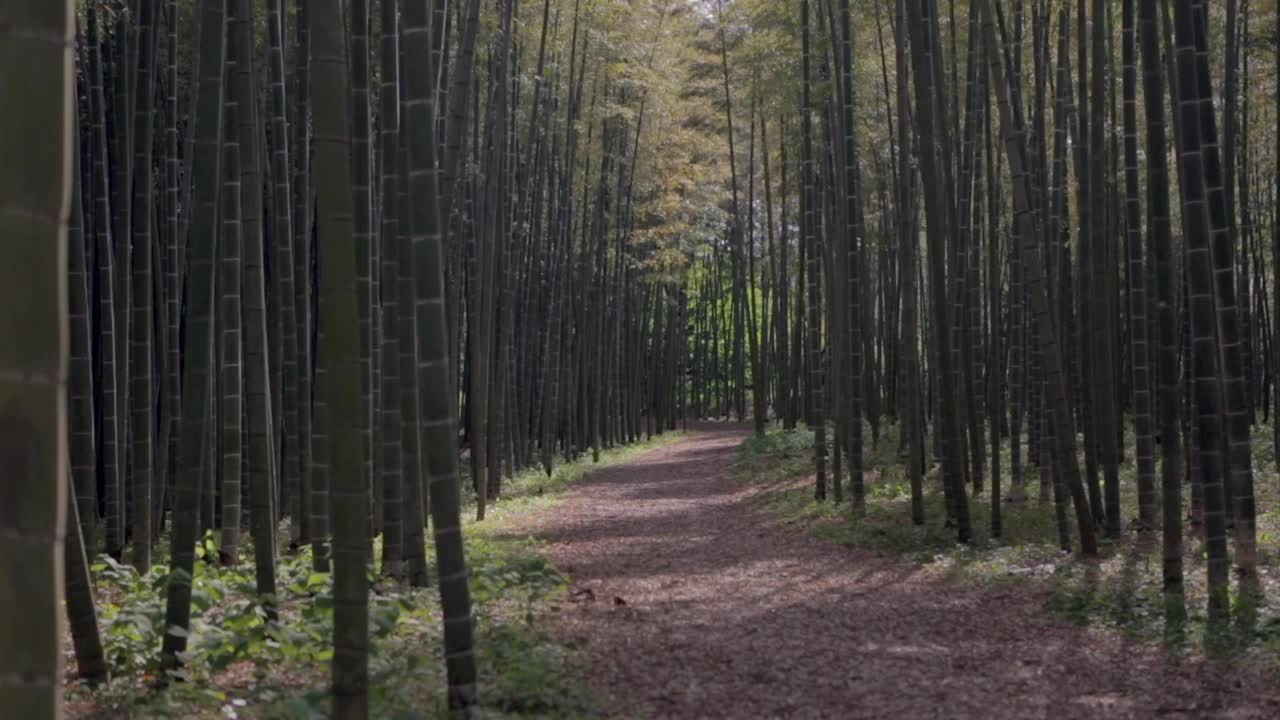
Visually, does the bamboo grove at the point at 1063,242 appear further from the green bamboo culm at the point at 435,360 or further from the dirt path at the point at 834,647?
the green bamboo culm at the point at 435,360

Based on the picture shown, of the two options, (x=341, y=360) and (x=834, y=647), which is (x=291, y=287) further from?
(x=341, y=360)

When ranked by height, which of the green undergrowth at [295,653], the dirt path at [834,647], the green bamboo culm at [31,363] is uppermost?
the green bamboo culm at [31,363]

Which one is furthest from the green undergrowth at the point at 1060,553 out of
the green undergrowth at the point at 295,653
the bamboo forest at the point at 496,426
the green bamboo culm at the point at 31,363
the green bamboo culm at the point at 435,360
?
the green bamboo culm at the point at 31,363

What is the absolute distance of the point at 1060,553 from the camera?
26.5ft

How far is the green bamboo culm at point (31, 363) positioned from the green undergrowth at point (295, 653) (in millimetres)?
2119

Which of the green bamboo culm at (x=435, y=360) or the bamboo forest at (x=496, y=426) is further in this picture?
the green bamboo culm at (x=435, y=360)

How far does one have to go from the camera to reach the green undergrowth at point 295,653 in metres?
3.98

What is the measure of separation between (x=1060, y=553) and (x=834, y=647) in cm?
309

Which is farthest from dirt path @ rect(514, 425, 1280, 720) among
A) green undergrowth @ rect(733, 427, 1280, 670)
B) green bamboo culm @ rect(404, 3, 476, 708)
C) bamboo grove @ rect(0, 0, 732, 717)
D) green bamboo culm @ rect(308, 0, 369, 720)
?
green bamboo culm @ rect(308, 0, 369, 720)

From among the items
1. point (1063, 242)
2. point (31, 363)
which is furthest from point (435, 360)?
point (1063, 242)

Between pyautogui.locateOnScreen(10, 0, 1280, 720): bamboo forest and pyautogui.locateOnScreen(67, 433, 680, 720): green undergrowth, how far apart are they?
1.0 inches

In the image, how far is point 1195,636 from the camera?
17.7ft

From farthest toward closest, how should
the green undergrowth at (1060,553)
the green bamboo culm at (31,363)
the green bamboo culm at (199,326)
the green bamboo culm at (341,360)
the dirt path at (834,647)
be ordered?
the green undergrowth at (1060,553)
the dirt path at (834,647)
the green bamboo culm at (199,326)
the green bamboo culm at (341,360)
the green bamboo culm at (31,363)

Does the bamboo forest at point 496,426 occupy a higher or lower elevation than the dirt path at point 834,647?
higher
